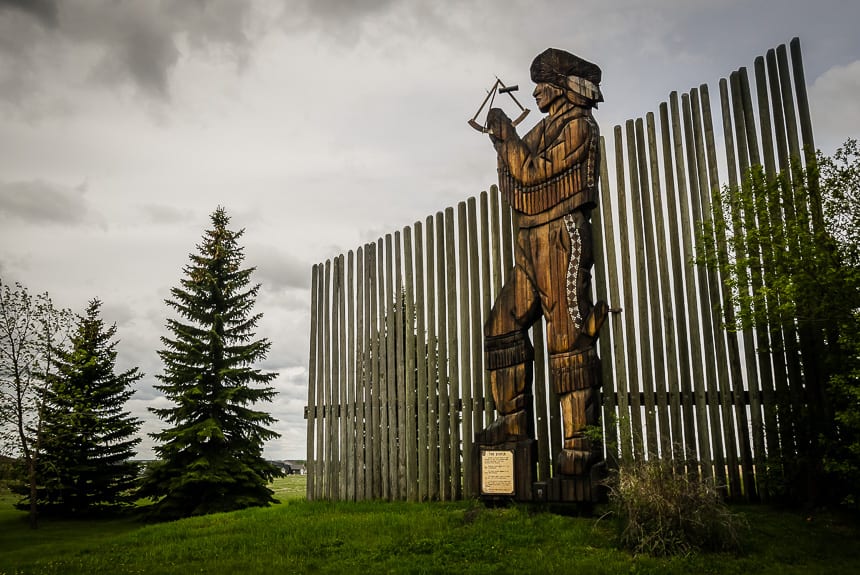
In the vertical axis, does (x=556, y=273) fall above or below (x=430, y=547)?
above

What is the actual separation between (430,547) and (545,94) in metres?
5.85

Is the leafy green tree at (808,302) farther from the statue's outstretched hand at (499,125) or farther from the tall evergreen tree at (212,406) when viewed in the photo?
the tall evergreen tree at (212,406)

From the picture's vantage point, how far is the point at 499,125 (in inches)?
382

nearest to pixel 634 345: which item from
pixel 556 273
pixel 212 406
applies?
pixel 556 273

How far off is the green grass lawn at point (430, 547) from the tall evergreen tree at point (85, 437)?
7.03 meters

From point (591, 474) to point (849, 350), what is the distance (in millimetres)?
3021

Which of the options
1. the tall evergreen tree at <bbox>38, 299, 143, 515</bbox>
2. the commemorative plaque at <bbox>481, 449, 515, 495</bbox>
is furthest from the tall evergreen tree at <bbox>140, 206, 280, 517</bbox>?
the commemorative plaque at <bbox>481, 449, 515, 495</bbox>

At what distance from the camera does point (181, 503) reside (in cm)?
1477

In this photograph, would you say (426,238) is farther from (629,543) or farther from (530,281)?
(629,543)

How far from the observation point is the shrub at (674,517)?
617 centimetres

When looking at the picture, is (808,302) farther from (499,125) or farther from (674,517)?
(499,125)

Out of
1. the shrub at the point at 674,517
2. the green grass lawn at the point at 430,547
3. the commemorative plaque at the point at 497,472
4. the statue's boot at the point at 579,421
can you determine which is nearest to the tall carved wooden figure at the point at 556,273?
the statue's boot at the point at 579,421

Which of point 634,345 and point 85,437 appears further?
point 85,437

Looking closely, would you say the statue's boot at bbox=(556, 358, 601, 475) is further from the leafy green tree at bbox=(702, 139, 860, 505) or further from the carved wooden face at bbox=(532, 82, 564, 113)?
the carved wooden face at bbox=(532, 82, 564, 113)
